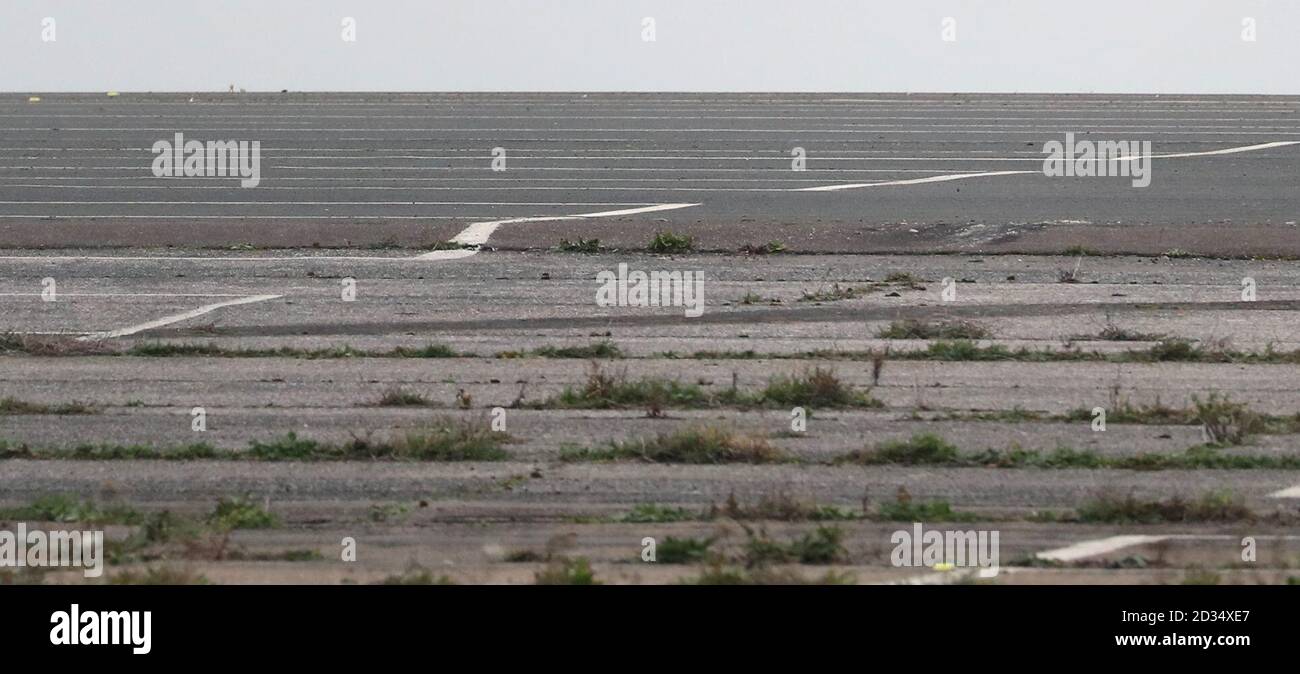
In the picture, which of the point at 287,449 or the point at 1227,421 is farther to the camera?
the point at 1227,421

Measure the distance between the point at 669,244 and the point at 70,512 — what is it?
12207 millimetres

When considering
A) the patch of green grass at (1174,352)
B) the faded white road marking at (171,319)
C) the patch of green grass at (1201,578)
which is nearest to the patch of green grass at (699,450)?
the patch of green grass at (1201,578)

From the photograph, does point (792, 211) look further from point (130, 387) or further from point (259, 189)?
point (130, 387)

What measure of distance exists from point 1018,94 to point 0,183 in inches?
1493

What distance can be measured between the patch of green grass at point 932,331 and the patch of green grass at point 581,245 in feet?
20.4

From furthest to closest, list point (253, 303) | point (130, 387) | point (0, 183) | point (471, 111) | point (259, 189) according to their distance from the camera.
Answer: point (471, 111) < point (0, 183) < point (259, 189) < point (253, 303) < point (130, 387)

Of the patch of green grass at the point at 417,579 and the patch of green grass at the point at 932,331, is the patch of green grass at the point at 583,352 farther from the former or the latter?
the patch of green grass at the point at 417,579

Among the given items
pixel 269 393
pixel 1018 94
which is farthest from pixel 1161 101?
pixel 269 393

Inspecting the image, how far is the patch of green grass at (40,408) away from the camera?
1177 cm

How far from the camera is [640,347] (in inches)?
564

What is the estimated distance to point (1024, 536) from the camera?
8.45 meters

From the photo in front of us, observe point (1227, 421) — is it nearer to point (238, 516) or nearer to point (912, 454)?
point (912, 454)

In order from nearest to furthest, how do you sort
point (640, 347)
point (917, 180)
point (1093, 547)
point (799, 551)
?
point (799, 551)
point (1093, 547)
point (640, 347)
point (917, 180)

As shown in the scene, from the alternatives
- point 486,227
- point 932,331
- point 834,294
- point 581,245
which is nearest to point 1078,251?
point 834,294
